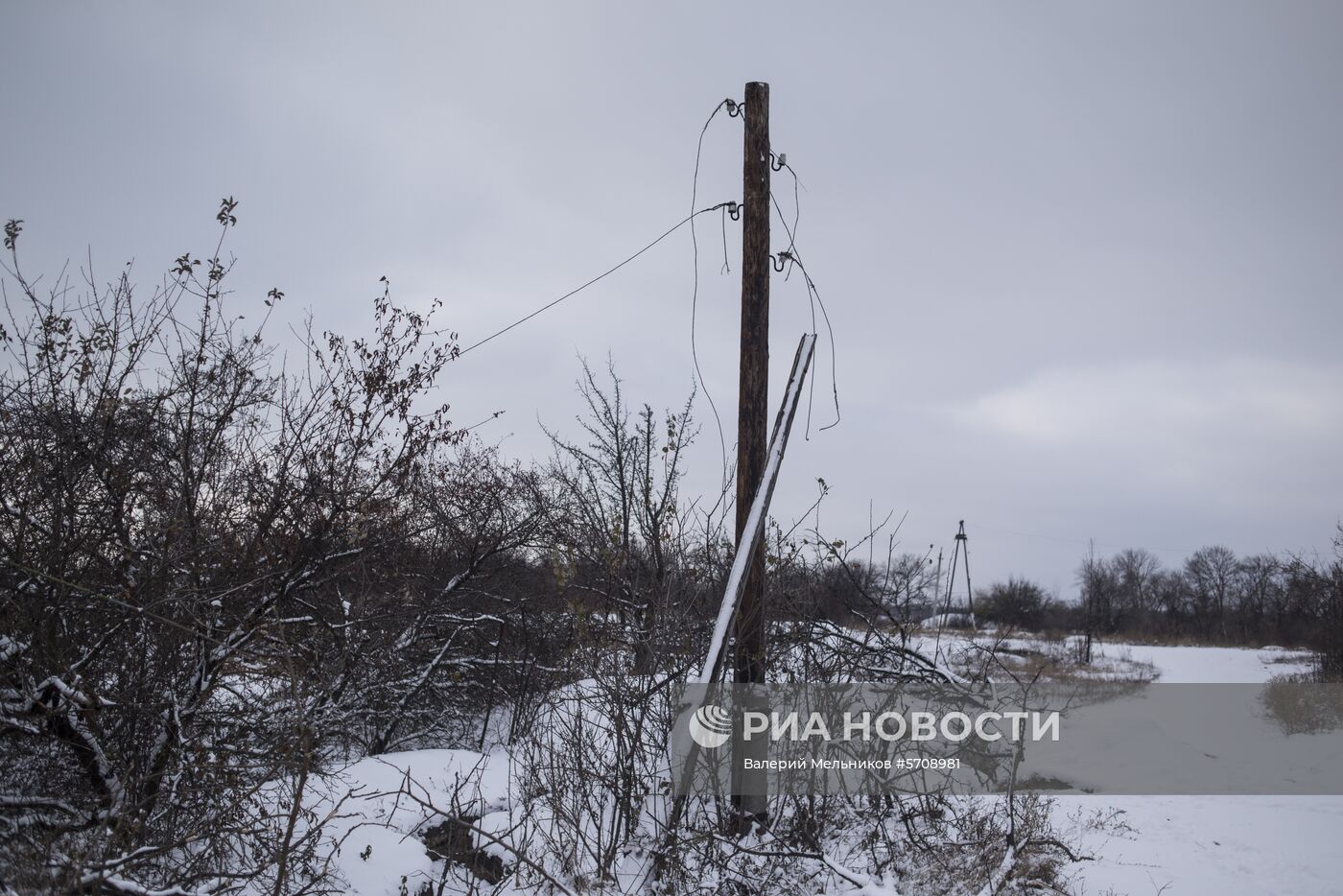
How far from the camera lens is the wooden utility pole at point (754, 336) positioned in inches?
230

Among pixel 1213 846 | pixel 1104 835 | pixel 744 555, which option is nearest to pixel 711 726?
pixel 744 555

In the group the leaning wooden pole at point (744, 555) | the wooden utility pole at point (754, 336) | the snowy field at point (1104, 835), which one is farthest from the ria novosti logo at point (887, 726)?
the snowy field at point (1104, 835)

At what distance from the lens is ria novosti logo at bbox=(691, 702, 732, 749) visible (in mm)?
5535

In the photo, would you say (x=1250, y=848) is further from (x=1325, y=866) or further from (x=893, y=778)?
(x=893, y=778)

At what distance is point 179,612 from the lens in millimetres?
5234

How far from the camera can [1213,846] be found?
810 cm

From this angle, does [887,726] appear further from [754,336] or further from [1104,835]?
[1104,835]

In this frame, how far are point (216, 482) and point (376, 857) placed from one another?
123 inches

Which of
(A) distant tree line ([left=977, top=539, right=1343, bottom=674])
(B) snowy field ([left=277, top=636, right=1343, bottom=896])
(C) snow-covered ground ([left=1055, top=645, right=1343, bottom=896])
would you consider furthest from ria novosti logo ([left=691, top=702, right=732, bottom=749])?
(A) distant tree line ([left=977, top=539, right=1343, bottom=674])

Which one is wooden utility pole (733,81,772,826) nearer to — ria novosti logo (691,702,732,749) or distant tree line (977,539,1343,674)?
ria novosti logo (691,702,732,749)

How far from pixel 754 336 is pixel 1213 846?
278 inches

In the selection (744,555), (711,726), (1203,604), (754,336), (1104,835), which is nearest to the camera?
(744,555)

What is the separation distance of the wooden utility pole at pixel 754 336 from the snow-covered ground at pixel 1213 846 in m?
3.23

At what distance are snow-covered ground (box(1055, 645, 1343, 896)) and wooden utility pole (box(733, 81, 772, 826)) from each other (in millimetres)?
3232
